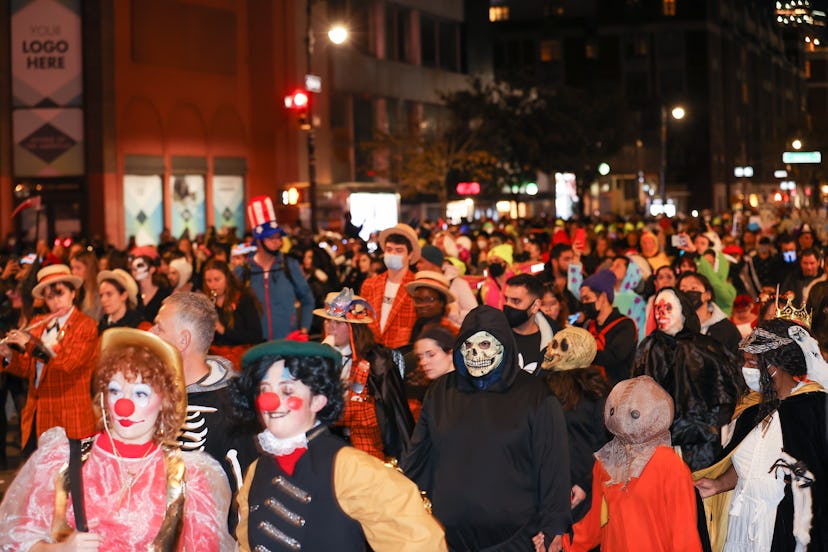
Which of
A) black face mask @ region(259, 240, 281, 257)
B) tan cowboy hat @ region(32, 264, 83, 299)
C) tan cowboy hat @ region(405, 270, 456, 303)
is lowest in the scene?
tan cowboy hat @ region(405, 270, 456, 303)

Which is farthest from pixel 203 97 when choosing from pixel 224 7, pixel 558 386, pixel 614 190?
pixel 614 190

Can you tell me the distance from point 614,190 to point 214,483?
89656 millimetres

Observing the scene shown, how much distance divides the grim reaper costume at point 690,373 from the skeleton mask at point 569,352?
0.87m

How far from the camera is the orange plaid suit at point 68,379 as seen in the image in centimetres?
947

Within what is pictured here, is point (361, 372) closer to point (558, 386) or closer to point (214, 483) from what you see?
point (558, 386)

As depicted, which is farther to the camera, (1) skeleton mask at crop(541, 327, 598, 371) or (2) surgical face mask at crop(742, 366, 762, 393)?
(1) skeleton mask at crop(541, 327, 598, 371)

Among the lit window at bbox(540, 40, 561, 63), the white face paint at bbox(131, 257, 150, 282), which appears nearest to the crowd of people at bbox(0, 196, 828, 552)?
the white face paint at bbox(131, 257, 150, 282)

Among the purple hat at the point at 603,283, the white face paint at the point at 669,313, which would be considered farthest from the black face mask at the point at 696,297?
the white face paint at the point at 669,313

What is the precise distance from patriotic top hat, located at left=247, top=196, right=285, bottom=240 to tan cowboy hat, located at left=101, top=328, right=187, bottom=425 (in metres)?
8.13

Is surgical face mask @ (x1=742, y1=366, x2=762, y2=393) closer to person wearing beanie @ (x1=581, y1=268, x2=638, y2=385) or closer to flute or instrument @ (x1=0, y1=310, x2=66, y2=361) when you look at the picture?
person wearing beanie @ (x1=581, y1=268, x2=638, y2=385)

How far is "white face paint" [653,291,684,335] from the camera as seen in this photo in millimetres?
8508

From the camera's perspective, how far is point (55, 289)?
1000 cm

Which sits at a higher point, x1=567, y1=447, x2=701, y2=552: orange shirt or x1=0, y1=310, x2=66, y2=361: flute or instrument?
x1=0, y1=310, x2=66, y2=361: flute or instrument

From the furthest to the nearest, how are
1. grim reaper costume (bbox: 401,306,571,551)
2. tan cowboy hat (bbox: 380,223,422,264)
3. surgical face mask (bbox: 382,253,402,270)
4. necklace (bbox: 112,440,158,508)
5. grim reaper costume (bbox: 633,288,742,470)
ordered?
tan cowboy hat (bbox: 380,223,422,264), surgical face mask (bbox: 382,253,402,270), grim reaper costume (bbox: 633,288,742,470), grim reaper costume (bbox: 401,306,571,551), necklace (bbox: 112,440,158,508)
